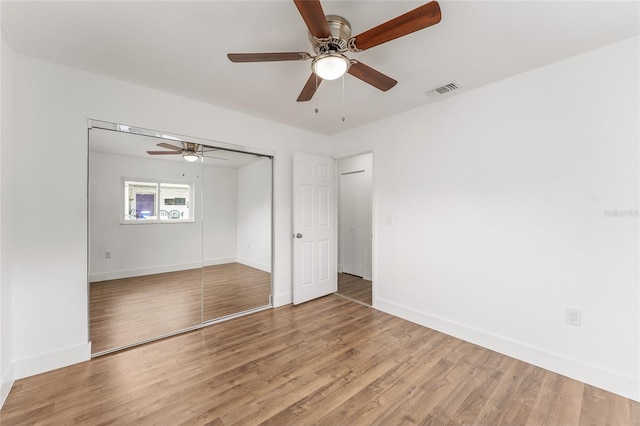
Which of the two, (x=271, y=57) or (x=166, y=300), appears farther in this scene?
(x=166, y=300)

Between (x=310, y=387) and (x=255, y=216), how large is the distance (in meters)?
2.25

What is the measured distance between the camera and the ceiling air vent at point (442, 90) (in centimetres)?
258

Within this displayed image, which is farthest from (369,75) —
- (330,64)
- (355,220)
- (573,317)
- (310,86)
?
(355,220)

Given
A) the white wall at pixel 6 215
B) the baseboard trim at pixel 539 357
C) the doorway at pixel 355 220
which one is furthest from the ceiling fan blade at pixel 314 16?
the doorway at pixel 355 220

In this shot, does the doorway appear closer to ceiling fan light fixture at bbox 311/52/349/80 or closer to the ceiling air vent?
the ceiling air vent

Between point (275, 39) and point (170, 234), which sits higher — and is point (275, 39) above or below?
above

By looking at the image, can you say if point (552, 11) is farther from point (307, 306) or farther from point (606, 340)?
point (307, 306)

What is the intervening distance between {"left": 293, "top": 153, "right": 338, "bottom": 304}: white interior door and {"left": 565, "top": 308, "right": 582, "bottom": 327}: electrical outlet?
2.74m

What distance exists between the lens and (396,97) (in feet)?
9.36

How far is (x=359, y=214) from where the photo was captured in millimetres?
5195

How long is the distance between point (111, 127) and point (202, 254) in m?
1.61

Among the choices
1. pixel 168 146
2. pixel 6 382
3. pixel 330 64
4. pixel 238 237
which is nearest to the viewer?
pixel 330 64

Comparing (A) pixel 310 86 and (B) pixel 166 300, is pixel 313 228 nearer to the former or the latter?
(B) pixel 166 300

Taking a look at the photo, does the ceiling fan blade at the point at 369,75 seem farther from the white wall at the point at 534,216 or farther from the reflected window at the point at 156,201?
the reflected window at the point at 156,201
